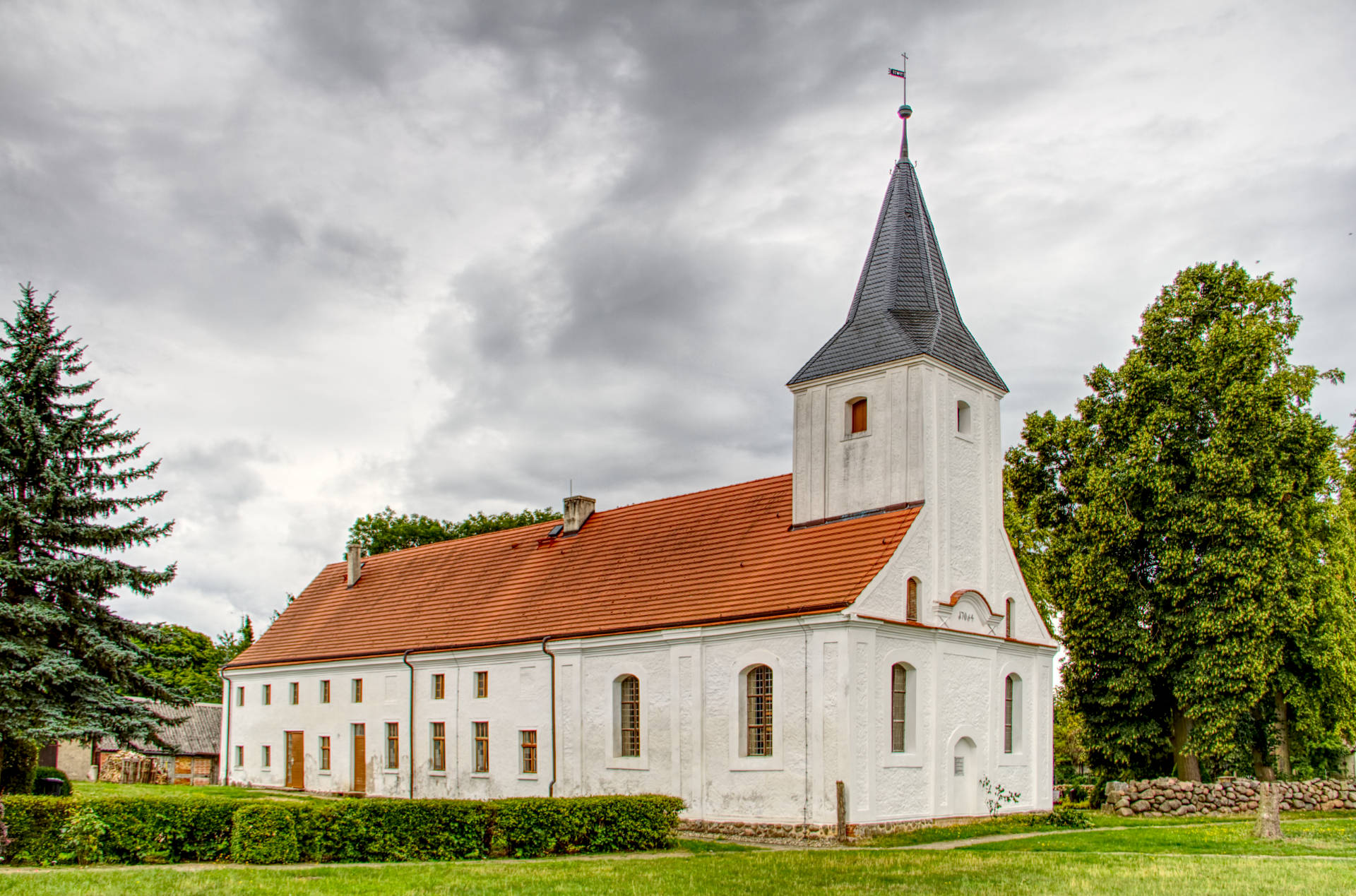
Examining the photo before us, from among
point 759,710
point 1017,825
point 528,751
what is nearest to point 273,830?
point 759,710

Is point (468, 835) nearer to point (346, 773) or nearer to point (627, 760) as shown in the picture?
point (627, 760)

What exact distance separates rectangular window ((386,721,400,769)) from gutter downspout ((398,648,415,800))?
2.75 ft

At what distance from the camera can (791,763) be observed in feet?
77.4

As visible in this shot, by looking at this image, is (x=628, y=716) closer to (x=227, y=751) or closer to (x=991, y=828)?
(x=991, y=828)

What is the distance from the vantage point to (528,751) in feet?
98.4

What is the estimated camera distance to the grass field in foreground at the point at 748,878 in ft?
47.6

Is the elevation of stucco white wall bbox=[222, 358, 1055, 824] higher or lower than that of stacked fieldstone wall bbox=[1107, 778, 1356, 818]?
higher

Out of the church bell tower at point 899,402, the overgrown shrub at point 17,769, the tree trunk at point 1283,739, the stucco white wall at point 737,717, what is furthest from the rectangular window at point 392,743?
the tree trunk at point 1283,739

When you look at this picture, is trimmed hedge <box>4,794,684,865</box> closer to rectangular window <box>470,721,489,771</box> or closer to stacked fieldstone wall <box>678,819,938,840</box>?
stacked fieldstone wall <box>678,819,938,840</box>

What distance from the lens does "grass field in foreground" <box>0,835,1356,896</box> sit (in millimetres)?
14508

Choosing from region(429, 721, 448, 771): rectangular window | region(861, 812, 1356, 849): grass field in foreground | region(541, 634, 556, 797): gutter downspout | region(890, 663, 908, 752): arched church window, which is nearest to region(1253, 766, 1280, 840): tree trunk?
Result: region(861, 812, 1356, 849): grass field in foreground

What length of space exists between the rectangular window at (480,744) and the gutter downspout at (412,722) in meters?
2.49

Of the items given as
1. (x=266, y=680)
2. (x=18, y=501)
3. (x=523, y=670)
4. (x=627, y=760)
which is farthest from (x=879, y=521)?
(x=266, y=680)

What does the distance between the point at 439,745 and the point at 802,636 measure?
13561mm
